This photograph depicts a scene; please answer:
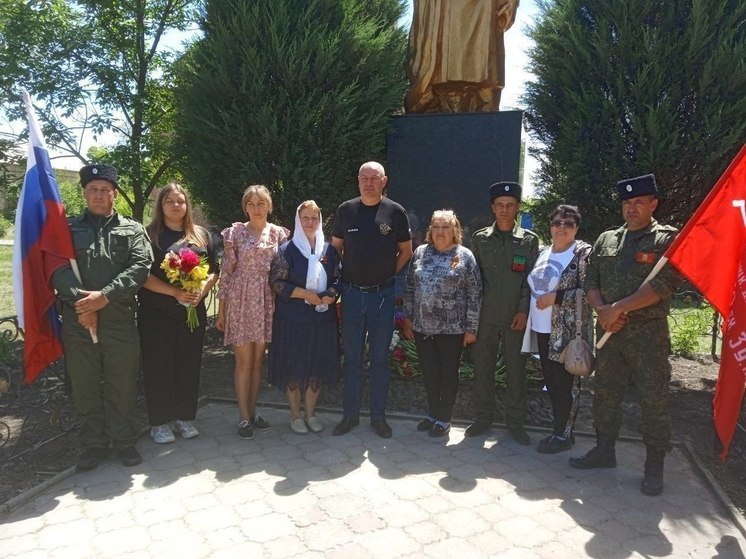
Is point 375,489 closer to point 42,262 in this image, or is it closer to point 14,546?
point 14,546

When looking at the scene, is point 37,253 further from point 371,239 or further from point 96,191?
point 371,239

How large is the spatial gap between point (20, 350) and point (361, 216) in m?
4.17

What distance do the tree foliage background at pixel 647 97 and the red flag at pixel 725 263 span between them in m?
2.23

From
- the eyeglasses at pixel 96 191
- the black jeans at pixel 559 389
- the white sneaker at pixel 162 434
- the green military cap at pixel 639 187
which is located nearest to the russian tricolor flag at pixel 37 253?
the eyeglasses at pixel 96 191

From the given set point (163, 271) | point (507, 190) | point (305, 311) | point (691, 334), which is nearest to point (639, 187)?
point (507, 190)

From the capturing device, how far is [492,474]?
3.51 m

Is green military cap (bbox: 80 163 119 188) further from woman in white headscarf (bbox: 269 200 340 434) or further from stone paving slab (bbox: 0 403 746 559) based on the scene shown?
stone paving slab (bbox: 0 403 746 559)

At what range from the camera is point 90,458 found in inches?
137

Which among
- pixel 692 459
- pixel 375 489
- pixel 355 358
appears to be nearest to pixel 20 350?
pixel 355 358

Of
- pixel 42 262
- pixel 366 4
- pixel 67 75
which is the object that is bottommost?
pixel 42 262

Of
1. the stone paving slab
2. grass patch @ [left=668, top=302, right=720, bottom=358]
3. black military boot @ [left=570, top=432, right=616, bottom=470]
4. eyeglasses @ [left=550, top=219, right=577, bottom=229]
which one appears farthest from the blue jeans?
grass patch @ [left=668, top=302, right=720, bottom=358]

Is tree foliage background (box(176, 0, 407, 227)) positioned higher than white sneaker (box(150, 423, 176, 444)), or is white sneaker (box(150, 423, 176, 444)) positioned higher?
tree foliage background (box(176, 0, 407, 227))

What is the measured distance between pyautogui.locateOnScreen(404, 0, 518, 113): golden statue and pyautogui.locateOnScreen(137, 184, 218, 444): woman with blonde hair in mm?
3185

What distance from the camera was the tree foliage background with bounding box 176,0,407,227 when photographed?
5.24 meters
